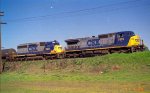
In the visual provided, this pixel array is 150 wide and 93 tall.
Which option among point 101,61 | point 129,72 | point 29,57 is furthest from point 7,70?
point 129,72

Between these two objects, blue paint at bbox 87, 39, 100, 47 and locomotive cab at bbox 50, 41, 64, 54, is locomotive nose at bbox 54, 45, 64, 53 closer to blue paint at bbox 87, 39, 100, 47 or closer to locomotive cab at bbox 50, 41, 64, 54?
locomotive cab at bbox 50, 41, 64, 54

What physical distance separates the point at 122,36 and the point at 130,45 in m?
2.44

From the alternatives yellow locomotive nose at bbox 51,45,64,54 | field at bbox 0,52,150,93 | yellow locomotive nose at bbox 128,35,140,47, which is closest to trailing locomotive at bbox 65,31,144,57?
yellow locomotive nose at bbox 128,35,140,47

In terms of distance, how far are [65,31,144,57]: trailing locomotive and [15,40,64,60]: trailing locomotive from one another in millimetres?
3190

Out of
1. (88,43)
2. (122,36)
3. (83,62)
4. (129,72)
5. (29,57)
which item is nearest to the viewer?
(129,72)

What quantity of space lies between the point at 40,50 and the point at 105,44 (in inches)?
658

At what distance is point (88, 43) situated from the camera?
49469 mm

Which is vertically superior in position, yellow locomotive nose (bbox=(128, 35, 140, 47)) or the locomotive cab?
yellow locomotive nose (bbox=(128, 35, 140, 47))

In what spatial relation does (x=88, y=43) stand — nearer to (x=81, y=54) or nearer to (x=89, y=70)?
(x=81, y=54)

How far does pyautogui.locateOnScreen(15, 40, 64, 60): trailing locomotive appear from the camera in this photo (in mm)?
55581

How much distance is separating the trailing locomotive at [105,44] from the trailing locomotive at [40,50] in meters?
3.19

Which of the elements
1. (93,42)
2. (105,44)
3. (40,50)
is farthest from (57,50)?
(105,44)

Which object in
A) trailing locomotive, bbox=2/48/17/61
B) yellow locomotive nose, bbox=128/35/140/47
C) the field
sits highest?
yellow locomotive nose, bbox=128/35/140/47

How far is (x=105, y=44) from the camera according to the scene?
4653 cm
